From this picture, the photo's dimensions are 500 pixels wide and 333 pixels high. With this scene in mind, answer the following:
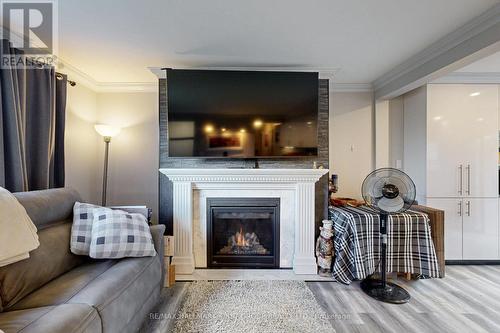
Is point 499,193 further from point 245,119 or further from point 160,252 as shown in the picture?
point 160,252

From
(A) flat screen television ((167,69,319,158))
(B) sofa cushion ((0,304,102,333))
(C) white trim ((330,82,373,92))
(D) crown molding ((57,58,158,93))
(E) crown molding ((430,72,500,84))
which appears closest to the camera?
(B) sofa cushion ((0,304,102,333))

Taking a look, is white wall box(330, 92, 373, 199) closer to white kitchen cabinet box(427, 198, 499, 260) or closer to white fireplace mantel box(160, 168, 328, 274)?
white fireplace mantel box(160, 168, 328, 274)

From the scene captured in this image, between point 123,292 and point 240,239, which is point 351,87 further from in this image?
point 123,292

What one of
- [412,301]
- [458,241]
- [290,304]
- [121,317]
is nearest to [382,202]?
[412,301]

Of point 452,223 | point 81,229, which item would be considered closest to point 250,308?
point 81,229

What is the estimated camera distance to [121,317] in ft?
4.63

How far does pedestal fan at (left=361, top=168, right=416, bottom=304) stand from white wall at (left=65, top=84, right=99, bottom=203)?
3.25 meters

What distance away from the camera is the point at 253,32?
195 centimetres

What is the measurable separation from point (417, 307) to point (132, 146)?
3532 millimetres

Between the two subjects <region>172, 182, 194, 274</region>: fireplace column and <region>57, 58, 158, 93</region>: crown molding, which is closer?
<region>172, 182, 194, 274</region>: fireplace column

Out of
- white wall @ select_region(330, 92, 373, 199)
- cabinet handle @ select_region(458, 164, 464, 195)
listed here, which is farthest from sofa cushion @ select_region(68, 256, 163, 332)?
cabinet handle @ select_region(458, 164, 464, 195)

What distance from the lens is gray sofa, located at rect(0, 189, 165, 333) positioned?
1.17m

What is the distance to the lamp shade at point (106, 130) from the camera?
2809 mm

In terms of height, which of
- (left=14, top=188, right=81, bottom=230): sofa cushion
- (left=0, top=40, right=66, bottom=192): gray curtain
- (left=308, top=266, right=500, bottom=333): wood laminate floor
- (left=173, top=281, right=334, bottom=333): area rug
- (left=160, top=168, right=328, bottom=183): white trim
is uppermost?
(left=0, top=40, right=66, bottom=192): gray curtain
